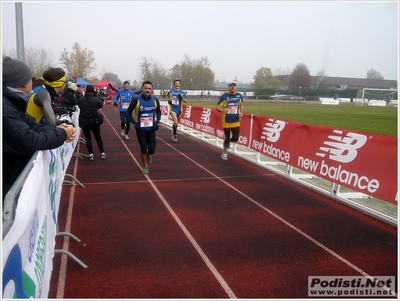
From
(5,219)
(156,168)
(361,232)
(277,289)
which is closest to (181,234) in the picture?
(277,289)

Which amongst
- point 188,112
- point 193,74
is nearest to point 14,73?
point 188,112

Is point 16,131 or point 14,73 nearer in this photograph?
point 16,131

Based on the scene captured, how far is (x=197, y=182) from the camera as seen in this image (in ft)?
24.2

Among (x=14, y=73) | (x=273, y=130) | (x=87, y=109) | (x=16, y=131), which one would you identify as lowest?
(x=273, y=130)

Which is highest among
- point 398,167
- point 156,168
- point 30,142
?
point 30,142

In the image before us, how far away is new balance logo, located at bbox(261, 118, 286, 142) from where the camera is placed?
8.13 meters

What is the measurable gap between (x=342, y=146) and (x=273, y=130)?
2.59 metres

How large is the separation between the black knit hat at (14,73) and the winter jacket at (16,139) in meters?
0.13

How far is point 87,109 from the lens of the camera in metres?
8.69

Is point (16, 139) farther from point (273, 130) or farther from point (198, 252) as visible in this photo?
point (273, 130)

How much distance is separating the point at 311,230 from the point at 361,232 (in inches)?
28.0

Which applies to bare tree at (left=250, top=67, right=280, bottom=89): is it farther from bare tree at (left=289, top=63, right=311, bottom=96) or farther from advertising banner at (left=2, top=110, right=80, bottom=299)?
advertising banner at (left=2, top=110, right=80, bottom=299)

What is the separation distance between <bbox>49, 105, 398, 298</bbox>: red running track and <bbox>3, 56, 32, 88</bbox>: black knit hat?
1958 millimetres

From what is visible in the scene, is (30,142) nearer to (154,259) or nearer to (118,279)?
(118,279)
